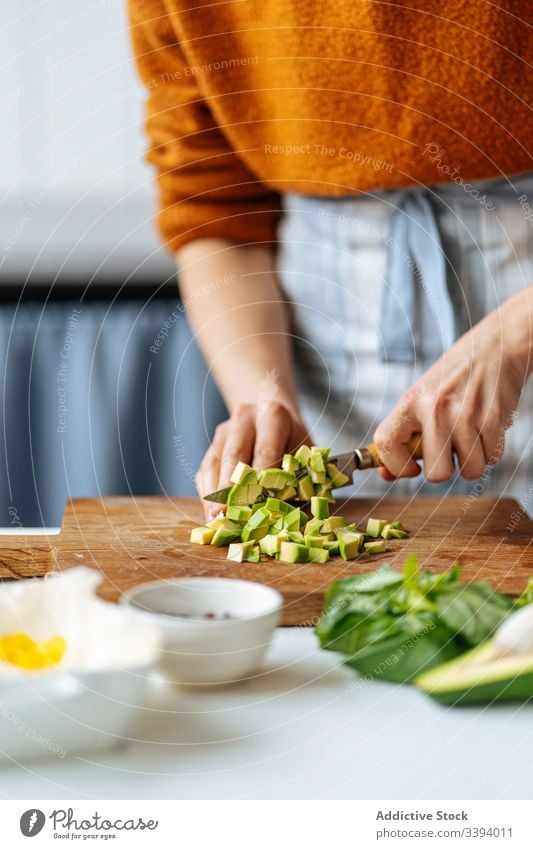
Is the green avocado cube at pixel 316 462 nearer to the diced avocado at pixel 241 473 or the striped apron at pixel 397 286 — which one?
the diced avocado at pixel 241 473

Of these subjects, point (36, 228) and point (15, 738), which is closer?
point (15, 738)

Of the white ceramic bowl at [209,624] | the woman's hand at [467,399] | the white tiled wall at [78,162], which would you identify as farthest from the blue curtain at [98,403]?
the white ceramic bowl at [209,624]

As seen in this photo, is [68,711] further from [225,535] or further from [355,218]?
[355,218]

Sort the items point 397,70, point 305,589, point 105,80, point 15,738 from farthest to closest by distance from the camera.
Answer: point 105,80 → point 397,70 → point 305,589 → point 15,738

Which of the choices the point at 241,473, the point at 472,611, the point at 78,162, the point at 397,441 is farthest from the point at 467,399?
the point at 78,162

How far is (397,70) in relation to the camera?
62 centimetres

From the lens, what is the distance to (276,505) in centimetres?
55

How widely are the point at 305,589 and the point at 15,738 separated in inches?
7.2

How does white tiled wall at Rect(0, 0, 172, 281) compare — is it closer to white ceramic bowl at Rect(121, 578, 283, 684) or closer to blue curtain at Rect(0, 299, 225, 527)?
blue curtain at Rect(0, 299, 225, 527)

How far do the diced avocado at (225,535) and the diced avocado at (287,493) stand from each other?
0.12 ft
